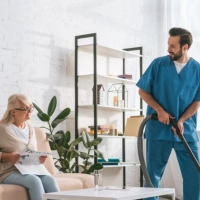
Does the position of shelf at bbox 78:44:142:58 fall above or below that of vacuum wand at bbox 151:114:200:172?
above

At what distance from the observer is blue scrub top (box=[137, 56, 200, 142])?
3580 mm

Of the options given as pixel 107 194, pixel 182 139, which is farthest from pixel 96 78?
pixel 107 194

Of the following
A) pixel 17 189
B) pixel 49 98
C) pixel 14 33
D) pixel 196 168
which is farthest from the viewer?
pixel 49 98

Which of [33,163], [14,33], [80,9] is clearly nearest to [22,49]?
[14,33]

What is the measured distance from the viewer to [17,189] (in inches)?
130

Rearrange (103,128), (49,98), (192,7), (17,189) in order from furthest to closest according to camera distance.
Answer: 1. (192,7)
2. (103,128)
3. (49,98)
4. (17,189)

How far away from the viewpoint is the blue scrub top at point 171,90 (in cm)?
358

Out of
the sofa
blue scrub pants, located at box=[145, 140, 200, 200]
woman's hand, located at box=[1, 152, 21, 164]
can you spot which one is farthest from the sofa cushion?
blue scrub pants, located at box=[145, 140, 200, 200]

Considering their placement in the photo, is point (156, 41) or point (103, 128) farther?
point (156, 41)

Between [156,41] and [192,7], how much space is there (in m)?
0.66

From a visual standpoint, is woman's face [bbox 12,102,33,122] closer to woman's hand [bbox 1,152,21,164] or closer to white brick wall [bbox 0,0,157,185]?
woman's hand [bbox 1,152,21,164]

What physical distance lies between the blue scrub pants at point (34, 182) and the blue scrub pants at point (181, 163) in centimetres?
69

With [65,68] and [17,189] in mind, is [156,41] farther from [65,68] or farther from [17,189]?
[17,189]

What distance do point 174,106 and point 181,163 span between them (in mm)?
412
